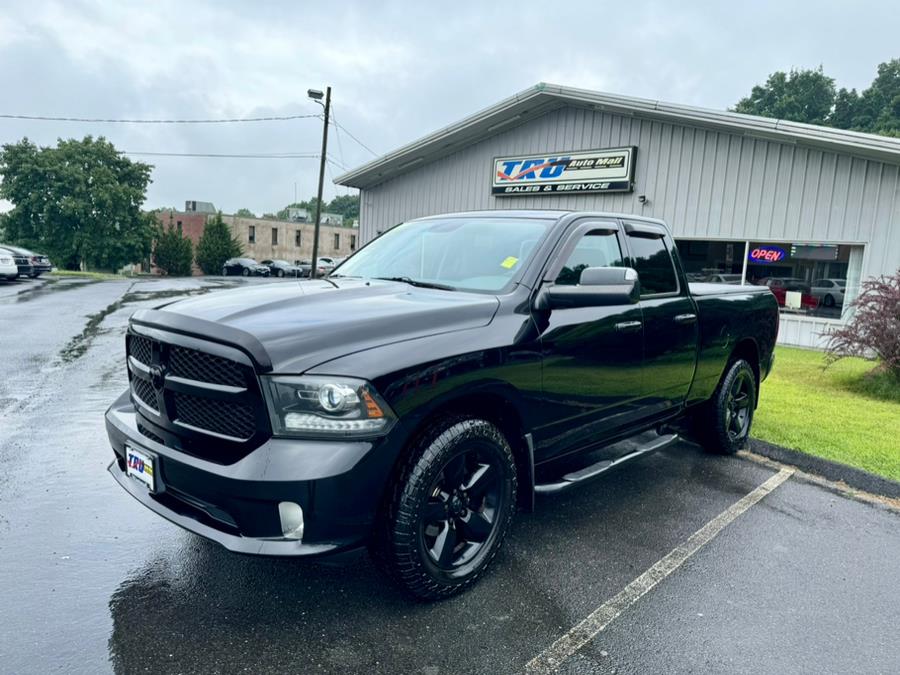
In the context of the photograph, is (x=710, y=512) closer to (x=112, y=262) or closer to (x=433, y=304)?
(x=433, y=304)

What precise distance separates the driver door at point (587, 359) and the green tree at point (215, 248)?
52631 millimetres

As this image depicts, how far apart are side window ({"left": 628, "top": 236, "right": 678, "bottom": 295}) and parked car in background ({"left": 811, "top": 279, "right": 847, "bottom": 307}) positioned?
926 centimetres

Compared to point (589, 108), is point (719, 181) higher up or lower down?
lower down

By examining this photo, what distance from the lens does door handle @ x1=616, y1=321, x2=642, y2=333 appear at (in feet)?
12.7


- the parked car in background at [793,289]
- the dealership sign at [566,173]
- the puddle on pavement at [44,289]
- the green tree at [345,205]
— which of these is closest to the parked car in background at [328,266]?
the dealership sign at [566,173]

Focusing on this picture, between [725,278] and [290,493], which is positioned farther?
[725,278]

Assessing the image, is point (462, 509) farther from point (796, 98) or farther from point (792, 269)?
point (796, 98)

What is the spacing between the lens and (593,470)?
12.1 feet

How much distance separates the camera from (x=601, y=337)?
3705 mm

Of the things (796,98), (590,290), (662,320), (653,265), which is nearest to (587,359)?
(590,290)

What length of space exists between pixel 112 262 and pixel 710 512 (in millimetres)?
50583

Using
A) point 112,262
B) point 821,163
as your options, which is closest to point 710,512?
point 821,163

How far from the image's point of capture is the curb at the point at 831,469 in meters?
4.74

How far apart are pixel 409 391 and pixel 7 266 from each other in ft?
73.2
